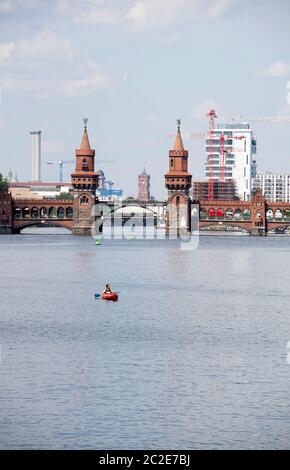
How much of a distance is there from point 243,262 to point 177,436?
98361 mm

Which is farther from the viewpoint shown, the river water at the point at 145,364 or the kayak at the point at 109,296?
the kayak at the point at 109,296

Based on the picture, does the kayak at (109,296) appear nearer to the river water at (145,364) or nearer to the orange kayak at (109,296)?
the orange kayak at (109,296)

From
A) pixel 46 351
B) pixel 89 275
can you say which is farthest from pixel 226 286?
pixel 46 351

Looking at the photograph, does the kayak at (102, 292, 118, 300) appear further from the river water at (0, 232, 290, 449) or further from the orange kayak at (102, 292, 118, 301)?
the river water at (0, 232, 290, 449)

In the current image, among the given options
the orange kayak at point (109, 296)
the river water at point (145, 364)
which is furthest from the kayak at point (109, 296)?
the river water at point (145, 364)

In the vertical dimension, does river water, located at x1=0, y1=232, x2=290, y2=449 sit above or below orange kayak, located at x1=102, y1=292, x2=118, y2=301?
below

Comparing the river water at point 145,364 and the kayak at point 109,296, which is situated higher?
the kayak at point 109,296

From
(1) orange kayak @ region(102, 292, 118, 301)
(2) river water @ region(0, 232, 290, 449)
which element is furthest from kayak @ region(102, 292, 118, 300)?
(2) river water @ region(0, 232, 290, 449)

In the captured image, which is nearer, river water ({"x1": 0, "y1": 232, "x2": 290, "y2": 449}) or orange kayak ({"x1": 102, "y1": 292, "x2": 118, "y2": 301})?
river water ({"x1": 0, "y1": 232, "x2": 290, "y2": 449})

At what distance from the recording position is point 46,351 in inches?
2633

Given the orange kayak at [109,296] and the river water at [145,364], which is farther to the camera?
the orange kayak at [109,296]

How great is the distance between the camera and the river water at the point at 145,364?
163ft

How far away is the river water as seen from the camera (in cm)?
4966

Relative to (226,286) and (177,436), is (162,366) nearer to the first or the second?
(177,436)
